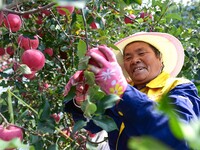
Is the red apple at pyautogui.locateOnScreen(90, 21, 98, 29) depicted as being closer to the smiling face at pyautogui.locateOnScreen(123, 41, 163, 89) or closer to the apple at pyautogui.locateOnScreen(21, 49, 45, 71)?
the smiling face at pyautogui.locateOnScreen(123, 41, 163, 89)

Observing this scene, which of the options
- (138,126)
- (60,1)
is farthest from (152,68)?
(60,1)

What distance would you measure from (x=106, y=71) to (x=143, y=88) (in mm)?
479

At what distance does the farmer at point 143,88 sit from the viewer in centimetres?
102

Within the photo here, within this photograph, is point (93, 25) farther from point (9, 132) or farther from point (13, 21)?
point (9, 132)

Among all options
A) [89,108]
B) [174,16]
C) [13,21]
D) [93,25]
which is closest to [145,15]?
[174,16]

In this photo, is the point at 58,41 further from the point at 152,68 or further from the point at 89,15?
the point at 152,68

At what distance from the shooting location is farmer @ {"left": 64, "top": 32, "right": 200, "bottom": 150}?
1024mm

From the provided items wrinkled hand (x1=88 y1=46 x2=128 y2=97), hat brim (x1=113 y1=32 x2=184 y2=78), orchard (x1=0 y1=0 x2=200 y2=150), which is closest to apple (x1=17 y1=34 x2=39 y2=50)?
orchard (x1=0 y1=0 x2=200 y2=150)

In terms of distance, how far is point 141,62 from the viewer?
1.52m

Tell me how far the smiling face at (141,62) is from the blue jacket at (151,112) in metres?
0.16

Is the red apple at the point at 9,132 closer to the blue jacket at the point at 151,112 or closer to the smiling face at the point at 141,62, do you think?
the blue jacket at the point at 151,112

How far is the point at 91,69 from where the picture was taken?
1011mm

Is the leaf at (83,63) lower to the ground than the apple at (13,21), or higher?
higher

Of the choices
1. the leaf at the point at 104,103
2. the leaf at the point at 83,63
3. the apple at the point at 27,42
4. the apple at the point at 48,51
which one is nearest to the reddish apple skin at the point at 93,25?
the apple at the point at 27,42
